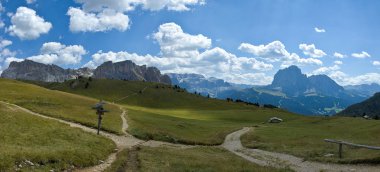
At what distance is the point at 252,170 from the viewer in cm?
3603

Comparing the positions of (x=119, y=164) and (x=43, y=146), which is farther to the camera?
(x=43, y=146)

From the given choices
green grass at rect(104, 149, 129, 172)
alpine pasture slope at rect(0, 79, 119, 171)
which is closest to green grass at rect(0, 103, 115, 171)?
alpine pasture slope at rect(0, 79, 119, 171)

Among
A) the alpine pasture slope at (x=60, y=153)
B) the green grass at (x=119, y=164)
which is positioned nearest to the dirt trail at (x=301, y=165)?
the alpine pasture slope at (x=60, y=153)

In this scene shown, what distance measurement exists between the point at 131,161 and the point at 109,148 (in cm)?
687

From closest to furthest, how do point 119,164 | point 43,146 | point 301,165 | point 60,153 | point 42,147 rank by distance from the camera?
point 60,153 → point 42,147 → point 119,164 → point 43,146 → point 301,165

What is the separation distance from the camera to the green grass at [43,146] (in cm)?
2944

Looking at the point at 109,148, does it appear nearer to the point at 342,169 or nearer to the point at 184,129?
the point at 342,169

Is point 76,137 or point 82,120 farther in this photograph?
point 82,120

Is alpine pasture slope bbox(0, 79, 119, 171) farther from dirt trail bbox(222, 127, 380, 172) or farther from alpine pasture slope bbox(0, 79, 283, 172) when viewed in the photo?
dirt trail bbox(222, 127, 380, 172)

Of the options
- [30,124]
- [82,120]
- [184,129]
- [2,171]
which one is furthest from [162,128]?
[2,171]

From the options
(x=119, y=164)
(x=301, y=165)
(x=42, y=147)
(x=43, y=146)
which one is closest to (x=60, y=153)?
(x=42, y=147)

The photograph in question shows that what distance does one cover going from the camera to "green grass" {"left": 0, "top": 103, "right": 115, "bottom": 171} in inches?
1159

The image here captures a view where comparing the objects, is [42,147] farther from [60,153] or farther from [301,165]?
[301,165]

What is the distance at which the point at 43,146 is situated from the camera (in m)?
36.5
